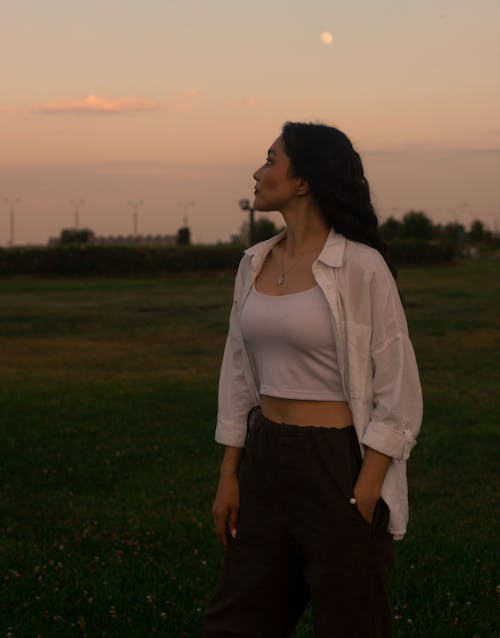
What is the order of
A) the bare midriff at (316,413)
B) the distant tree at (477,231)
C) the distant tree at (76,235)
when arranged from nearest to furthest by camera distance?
the bare midriff at (316,413), the distant tree at (76,235), the distant tree at (477,231)

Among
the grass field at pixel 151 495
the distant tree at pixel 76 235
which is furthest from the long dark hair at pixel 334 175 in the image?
the distant tree at pixel 76 235

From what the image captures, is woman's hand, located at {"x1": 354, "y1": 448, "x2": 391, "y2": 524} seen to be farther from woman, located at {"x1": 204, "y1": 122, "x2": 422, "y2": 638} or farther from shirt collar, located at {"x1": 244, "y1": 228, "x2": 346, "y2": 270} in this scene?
shirt collar, located at {"x1": 244, "y1": 228, "x2": 346, "y2": 270}

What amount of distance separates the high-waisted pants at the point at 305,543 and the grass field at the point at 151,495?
2172 millimetres

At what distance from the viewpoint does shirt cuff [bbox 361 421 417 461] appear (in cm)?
315

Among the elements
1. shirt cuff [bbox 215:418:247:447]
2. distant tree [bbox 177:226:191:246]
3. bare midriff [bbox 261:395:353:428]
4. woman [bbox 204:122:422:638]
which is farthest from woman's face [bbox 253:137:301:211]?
distant tree [bbox 177:226:191:246]

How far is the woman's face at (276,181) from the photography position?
335cm

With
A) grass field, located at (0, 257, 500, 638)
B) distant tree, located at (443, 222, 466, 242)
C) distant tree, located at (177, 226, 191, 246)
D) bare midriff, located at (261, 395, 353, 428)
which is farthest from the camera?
distant tree, located at (443, 222, 466, 242)

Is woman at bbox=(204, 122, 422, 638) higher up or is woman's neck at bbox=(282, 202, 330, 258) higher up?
woman's neck at bbox=(282, 202, 330, 258)

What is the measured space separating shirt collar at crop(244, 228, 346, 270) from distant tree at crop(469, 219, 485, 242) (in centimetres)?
13960

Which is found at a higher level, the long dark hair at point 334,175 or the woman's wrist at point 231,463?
the long dark hair at point 334,175

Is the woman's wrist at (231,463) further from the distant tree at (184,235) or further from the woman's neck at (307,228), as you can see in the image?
the distant tree at (184,235)

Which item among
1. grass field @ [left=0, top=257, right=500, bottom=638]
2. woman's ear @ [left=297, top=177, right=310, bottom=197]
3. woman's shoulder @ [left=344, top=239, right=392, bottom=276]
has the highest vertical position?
woman's ear @ [left=297, top=177, right=310, bottom=197]

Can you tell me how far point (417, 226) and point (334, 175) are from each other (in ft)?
311

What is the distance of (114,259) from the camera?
2375 inches
